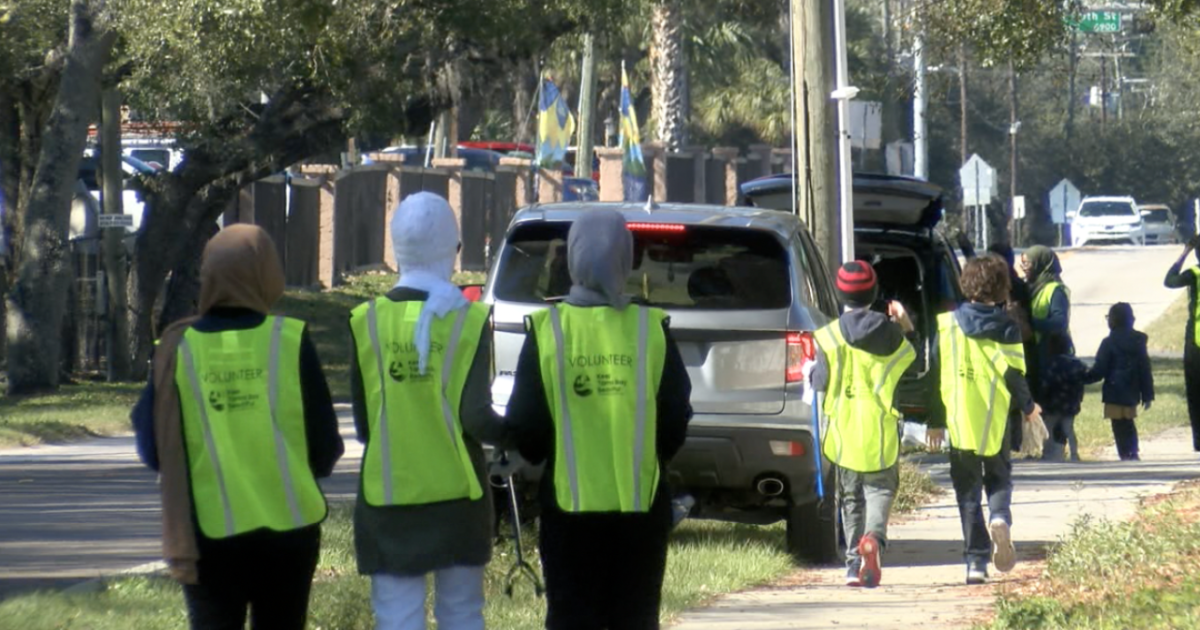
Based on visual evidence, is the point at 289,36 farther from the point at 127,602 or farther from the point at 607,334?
the point at 607,334

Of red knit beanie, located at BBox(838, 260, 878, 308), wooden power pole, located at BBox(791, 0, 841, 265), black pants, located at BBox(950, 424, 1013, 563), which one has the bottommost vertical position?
black pants, located at BBox(950, 424, 1013, 563)

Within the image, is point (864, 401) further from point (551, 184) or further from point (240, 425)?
point (551, 184)

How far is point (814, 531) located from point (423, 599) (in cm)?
429

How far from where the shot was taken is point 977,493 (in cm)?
872

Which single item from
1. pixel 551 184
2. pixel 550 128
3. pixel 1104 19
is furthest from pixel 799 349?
pixel 551 184

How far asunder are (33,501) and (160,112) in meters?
8.85

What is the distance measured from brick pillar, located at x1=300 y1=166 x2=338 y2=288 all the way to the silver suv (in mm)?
22411

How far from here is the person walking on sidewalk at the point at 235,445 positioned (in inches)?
196

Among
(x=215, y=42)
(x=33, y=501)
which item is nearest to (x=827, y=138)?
(x=33, y=501)

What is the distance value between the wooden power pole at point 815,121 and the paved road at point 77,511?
11.6ft

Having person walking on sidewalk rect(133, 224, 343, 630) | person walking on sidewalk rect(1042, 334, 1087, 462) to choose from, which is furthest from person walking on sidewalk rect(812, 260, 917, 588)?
person walking on sidewalk rect(1042, 334, 1087, 462)

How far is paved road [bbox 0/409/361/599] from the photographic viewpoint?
9.65 metres

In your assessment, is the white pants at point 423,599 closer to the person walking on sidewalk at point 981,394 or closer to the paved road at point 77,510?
the person walking on sidewalk at point 981,394

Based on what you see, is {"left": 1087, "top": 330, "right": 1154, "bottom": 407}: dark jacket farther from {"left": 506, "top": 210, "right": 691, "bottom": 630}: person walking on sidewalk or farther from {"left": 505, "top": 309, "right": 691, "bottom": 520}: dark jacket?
{"left": 506, "top": 210, "right": 691, "bottom": 630}: person walking on sidewalk
